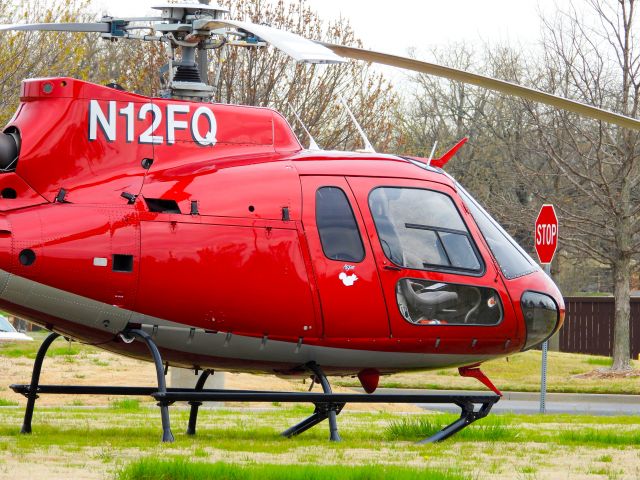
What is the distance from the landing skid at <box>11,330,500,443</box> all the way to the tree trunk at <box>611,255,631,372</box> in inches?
628

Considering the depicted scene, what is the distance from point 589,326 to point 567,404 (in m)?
18.3

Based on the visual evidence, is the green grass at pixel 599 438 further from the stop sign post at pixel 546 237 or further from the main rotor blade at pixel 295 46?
the stop sign post at pixel 546 237

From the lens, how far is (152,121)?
10.9m

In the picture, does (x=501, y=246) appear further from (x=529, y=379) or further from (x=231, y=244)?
(x=529, y=379)

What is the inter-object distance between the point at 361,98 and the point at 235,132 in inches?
648

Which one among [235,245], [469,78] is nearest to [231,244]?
[235,245]

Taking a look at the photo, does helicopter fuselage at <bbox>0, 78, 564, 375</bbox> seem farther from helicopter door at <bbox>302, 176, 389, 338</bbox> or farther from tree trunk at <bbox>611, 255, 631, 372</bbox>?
tree trunk at <bbox>611, 255, 631, 372</bbox>

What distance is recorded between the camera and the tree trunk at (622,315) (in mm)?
26406

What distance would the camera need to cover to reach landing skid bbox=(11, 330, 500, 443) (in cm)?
999

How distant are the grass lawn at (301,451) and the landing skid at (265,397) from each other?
0.55ft

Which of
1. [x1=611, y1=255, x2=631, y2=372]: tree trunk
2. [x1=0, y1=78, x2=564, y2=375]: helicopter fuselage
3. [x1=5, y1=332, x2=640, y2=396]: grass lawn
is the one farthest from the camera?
[x1=611, y1=255, x2=631, y2=372]: tree trunk

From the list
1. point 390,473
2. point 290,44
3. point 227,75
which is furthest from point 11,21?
point 390,473

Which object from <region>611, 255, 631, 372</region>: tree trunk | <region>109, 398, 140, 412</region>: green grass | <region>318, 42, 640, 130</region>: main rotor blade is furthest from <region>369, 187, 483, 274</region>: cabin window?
<region>611, 255, 631, 372</region>: tree trunk

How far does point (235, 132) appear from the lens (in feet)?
36.9
